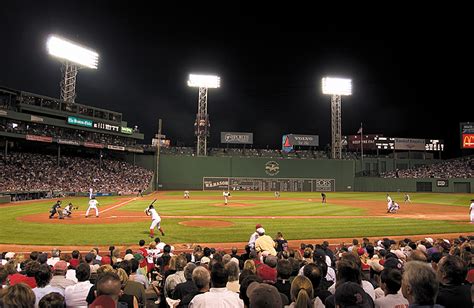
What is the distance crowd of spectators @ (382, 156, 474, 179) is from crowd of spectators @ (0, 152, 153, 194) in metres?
54.0

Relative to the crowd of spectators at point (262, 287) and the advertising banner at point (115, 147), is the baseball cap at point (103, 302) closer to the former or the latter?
the crowd of spectators at point (262, 287)

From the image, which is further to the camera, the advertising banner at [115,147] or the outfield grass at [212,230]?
the advertising banner at [115,147]

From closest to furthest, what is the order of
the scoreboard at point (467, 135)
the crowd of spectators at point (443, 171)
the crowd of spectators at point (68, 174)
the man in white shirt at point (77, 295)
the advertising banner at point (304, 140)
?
the man in white shirt at point (77, 295) < the crowd of spectators at point (68, 174) < the scoreboard at point (467, 135) < the crowd of spectators at point (443, 171) < the advertising banner at point (304, 140)

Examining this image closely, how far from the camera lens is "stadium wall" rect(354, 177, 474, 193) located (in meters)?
67.5

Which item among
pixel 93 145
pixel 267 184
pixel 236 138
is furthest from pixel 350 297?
pixel 236 138

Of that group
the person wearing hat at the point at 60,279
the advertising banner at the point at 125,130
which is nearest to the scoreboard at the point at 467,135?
the advertising banner at the point at 125,130

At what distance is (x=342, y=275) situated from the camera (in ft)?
15.7

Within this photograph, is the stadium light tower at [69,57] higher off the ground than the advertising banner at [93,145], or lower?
higher

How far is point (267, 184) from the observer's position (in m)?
70.5

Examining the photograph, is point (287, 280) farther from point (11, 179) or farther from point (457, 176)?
point (457, 176)

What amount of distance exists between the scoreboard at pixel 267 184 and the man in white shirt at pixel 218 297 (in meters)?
65.0

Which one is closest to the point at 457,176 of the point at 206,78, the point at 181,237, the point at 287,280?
the point at 206,78

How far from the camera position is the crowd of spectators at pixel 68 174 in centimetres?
4512

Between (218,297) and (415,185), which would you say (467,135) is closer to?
(415,185)
